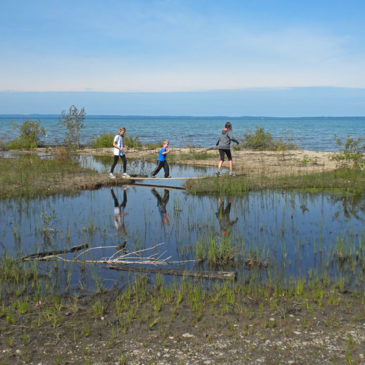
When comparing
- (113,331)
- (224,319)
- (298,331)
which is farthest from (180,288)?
(298,331)

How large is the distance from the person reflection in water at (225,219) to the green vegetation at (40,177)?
5197mm

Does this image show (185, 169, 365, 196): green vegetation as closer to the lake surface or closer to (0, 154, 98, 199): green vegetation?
the lake surface

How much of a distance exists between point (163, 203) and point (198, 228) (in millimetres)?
3200

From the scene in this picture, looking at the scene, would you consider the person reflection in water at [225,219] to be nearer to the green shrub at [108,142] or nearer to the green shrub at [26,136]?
the green shrub at [108,142]

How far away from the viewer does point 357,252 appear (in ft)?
24.4

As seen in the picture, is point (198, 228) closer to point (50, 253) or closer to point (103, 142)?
point (50, 253)

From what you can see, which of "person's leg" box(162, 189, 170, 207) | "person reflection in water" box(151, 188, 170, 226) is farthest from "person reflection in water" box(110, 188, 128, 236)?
"person's leg" box(162, 189, 170, 207)

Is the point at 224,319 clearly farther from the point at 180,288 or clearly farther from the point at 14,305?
the point at 14,305

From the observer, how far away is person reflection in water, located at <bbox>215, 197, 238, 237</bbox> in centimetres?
913

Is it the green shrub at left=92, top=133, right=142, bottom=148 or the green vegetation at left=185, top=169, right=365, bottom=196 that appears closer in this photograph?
the green vegetation at left=185, top=169, right=365, bottom=196

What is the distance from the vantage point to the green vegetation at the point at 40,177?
13227 mm

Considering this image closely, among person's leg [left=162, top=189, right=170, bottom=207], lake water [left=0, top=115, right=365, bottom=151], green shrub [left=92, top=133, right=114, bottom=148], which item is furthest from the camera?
lake water [left=0, top=115, right=365, bottom=151]

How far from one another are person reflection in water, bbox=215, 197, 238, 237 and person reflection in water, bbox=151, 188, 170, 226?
1.29 metres

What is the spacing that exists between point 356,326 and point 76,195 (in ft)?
32.5
